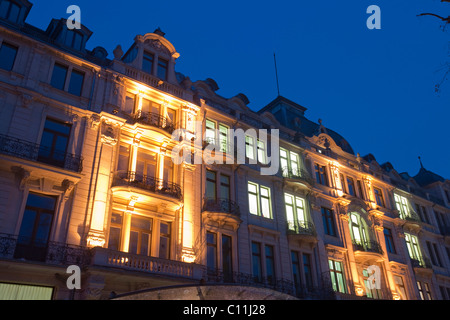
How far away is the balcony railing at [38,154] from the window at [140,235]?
339cm

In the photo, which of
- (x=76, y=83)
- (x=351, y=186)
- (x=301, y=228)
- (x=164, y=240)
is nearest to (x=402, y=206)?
(x=351, y=186)

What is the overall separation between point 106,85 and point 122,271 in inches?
373

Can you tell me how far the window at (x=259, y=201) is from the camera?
2222cm

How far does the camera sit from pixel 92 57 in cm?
2027

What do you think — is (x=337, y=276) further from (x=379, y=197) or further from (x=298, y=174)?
(x=379, y=197)

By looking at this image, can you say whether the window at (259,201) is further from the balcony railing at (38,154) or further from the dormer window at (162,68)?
the balcony railing at (38,154)

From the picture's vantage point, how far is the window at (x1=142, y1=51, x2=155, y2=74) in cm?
2177

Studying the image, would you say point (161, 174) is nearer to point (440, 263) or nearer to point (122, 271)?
point (122, 271)

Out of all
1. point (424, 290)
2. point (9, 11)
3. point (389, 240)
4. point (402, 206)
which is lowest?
point (424, 290)

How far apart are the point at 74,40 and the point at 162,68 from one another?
191 inches

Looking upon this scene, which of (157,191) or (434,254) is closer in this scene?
(157,191)

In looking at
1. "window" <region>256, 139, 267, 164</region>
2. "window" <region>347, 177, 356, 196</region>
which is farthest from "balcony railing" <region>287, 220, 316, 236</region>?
"window" <region>347, 177, 356, 196</region>

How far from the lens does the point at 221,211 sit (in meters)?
19.6
